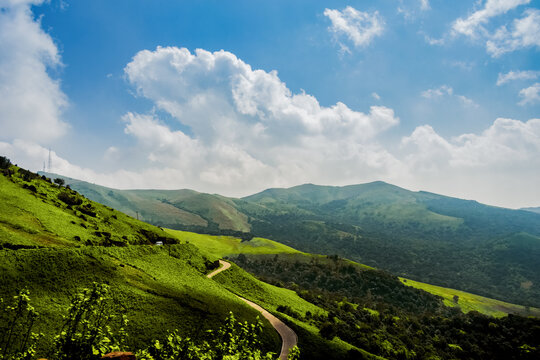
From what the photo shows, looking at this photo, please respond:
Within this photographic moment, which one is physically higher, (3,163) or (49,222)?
(3,163)

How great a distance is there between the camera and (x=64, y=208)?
224 ft

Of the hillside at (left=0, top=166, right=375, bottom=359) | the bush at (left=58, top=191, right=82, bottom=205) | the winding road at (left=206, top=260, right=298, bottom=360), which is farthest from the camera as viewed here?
the bush at (left=58, top=191, right=82, bottom=205)

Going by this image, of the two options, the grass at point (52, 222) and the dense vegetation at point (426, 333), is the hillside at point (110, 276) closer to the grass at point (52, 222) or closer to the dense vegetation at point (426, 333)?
the grass at point (52, 222)

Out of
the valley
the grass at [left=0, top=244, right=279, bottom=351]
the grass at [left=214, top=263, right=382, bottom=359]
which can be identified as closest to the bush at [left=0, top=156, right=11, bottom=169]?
the valley

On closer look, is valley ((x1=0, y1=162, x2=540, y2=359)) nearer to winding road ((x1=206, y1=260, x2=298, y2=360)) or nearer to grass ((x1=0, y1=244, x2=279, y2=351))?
grass ((x1=0, y1=244, x2=279, y2=351))

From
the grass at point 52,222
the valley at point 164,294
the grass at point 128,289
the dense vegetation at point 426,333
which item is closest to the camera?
the grass at point 128,289

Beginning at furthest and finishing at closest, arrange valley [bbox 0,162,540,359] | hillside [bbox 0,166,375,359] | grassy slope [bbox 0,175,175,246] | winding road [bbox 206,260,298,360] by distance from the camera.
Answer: grassy slope [bbox 0,175,175,246]
winding road [bbox 206,260,298,360]
valley [bbox 0,162,540,359]
hillside [bbox 0,166,375,359]

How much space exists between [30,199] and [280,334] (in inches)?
2331

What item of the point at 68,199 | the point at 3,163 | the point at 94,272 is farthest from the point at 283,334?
the point at 3,163

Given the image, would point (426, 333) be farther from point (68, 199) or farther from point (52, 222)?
point (68, 199)

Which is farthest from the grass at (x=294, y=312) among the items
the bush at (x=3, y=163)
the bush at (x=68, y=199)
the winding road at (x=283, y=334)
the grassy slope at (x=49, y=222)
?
the bush at (x=3, y=163)

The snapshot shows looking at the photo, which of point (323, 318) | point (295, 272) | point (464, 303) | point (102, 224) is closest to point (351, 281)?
point (295, 272)

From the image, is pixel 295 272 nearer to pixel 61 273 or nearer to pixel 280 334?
pixel 280 334

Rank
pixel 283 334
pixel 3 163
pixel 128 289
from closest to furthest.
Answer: pixel 128 289 → pixel 283 334 → pixel 3 163
